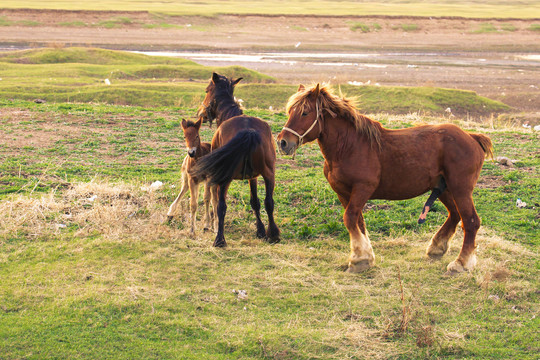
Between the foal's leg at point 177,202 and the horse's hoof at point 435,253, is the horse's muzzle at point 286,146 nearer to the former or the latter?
the horse's hoof at point 435,253

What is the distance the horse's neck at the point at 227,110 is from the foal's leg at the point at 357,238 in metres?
3.20

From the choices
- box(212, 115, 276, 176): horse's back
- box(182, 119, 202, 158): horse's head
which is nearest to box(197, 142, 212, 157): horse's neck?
box(182, 119, 202, 158): horse's head

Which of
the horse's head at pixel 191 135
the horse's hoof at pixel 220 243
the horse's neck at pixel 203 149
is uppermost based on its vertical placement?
the horse's head at pixel 191 135

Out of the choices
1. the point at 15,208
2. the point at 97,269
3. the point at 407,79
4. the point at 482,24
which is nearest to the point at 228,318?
the point at 97,269

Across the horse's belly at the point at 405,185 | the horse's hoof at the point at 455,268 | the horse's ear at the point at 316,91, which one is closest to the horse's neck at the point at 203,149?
the horse's ear at the point at 316,91

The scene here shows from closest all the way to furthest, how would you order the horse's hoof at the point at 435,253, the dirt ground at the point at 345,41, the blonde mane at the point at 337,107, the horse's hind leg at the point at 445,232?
the blonde mane at the point at 337,107
the horse's hind leg at the point at 445,232
the horse's hoof at the point at 435,253
the dirt ground at the point at 345,41

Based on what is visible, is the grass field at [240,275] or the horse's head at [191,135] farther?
the horse's head at [191,135]

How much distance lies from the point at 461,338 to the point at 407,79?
27847 mm

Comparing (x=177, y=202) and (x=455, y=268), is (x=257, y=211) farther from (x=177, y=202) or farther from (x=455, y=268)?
(x=455, y=268)

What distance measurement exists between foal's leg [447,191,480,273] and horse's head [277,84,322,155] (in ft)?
6.71

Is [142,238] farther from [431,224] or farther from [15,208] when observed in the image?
[431,224]

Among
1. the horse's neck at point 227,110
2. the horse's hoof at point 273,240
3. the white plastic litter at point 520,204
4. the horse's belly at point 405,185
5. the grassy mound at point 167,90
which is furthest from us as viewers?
the grassy mound at point 167,90

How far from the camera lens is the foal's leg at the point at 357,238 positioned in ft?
23.6

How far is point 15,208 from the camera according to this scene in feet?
28.5
